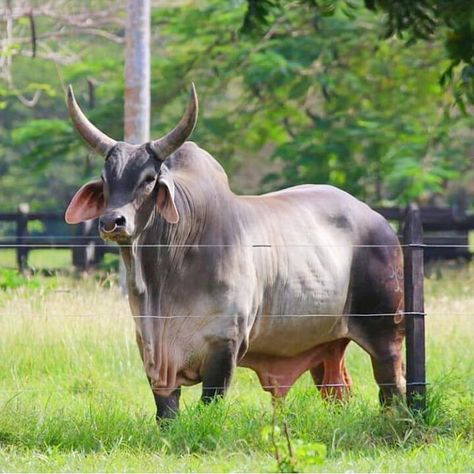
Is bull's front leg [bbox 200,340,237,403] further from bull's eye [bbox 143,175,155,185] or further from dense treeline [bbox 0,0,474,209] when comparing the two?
dense treeline [bbox 0,0,474,209]

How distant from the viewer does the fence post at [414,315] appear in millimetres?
7617

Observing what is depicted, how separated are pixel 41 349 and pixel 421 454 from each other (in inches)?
151

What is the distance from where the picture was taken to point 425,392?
764cm

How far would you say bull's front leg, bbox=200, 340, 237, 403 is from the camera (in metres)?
7.68

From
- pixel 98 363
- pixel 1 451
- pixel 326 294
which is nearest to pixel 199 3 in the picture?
pixel 98 363

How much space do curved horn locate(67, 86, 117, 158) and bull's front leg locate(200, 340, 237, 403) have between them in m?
1.30

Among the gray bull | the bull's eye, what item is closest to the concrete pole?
the gray bull

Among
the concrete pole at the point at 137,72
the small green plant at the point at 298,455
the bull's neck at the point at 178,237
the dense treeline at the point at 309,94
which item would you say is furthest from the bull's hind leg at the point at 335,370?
the dense treeline at the point at 309,94

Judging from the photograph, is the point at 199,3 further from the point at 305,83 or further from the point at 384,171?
the point at 384,171

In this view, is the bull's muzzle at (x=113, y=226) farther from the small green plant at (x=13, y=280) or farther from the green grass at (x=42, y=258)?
A: the green grass at (x=42, y=258)

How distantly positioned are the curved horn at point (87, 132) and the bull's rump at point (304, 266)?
1077 mm

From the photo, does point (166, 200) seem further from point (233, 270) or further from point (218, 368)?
point (218, 368)

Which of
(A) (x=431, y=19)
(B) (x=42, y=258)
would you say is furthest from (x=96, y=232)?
(A) (x=431, y=19)

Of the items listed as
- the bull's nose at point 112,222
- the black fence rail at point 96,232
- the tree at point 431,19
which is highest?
the tree at point 431,19
